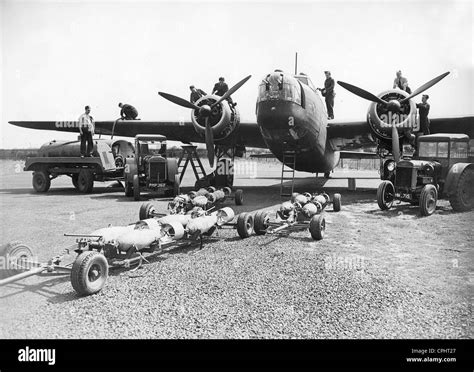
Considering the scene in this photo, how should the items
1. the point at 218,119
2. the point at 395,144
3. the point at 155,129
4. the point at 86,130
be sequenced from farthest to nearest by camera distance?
the point at 155,129, the point at 86,130, the point at 218,119, the point at 395,144

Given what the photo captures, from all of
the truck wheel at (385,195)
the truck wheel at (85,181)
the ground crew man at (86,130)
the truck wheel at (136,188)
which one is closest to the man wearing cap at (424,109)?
the truck wheel at (385,195)

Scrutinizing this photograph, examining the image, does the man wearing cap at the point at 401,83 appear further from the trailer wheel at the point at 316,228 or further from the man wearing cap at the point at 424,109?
the trailer wheel at the point at 316,228

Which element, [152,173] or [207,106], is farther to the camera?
[207,106]

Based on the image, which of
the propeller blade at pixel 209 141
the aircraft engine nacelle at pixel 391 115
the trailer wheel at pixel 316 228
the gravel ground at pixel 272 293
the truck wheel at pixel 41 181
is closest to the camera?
the gravel ground at pixel 272 293

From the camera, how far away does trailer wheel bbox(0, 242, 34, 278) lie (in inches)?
204

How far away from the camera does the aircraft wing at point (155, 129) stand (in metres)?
18.0

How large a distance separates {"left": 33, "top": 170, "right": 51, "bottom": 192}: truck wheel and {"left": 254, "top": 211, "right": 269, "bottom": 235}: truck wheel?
519 inches

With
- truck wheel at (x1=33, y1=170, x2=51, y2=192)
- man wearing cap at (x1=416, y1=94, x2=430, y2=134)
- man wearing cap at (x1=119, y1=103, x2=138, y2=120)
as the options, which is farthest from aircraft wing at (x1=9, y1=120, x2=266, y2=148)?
Answer: man wearing cap at (x1=416, y1=94, x2=430, y2=134)

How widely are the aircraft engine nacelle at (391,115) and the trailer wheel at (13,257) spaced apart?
12.9 metres

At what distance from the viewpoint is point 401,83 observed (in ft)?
50.0

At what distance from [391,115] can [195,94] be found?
7923 mm

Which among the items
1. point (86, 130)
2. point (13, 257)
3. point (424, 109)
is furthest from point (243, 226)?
point (86, 130)

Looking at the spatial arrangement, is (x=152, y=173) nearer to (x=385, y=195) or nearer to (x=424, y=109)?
(x=385, y=195)

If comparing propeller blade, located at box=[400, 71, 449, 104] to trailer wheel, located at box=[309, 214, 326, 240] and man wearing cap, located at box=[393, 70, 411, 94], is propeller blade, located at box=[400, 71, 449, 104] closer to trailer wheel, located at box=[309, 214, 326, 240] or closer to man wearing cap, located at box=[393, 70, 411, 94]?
man wearing cap, located at box=[393, 70, 411, 94]
